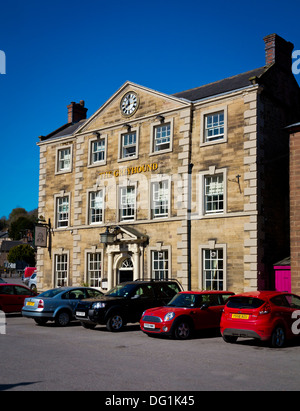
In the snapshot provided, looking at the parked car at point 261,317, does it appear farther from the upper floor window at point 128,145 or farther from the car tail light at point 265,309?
the upper floor window at point 128,145

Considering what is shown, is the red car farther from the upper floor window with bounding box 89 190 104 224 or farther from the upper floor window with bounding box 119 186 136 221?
the upper floor window with bounding box 89 190 104 224

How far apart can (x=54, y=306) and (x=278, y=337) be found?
8400mm

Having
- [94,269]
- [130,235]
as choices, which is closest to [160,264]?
[130,235]

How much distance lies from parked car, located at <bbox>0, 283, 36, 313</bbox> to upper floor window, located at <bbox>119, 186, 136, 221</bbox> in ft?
22.6

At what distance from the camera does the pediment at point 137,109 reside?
2491cm

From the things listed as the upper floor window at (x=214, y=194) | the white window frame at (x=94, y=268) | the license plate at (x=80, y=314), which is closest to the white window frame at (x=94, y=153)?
the white window frame at (x=94, y=268)

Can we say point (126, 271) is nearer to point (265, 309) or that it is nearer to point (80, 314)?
point (80, 314)

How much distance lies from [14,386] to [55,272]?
2214cm

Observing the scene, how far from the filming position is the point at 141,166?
25.5 meters

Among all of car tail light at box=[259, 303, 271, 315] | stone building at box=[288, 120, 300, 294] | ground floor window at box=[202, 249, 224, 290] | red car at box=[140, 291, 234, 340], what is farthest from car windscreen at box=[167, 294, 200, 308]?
ground floor window at box=[202, 249, 224, 290]

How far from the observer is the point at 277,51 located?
930 inches

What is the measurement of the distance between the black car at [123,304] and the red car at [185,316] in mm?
1445

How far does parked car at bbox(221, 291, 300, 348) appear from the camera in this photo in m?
12.8

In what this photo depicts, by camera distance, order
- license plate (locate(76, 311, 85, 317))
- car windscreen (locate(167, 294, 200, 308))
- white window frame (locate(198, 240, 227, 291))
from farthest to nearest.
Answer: white window frame (locate(198, 240, 227, 291)) → license plate (locate(76, 311, 85, 317)) → car windscreen (locate(167, 294, 200, 308))
